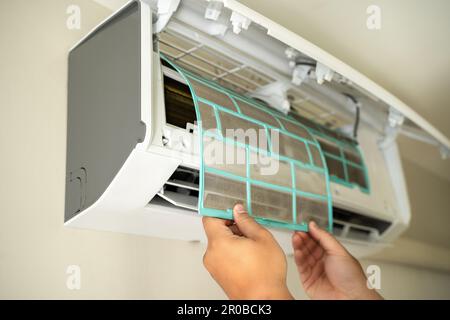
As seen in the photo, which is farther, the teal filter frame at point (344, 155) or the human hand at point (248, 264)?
the teal filter frame at point (344, 155)

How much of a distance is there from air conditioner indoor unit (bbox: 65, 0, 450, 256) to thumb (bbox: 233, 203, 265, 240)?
20 millimetres

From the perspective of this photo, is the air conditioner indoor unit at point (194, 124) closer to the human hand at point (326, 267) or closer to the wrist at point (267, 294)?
the human hand at point (326, 267)

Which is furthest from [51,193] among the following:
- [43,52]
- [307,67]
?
[307,67]

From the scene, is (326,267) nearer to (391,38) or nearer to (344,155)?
(344,155)

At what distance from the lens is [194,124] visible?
88cm

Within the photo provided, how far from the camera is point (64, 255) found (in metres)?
0.98

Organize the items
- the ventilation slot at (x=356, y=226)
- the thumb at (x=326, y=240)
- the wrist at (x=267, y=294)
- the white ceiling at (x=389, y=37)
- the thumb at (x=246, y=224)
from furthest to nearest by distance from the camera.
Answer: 1. the ventilation slot at (x=356, y=226)
2. the white ceiling at (x=389, y=37)
3. the thumb at (x=326, y=240)
4. the thumb at (x=246, y=224)
5. the wrist at (x=267, y=294)

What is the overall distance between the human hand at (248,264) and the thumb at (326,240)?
29cm

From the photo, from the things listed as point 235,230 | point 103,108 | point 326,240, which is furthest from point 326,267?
point 103,108

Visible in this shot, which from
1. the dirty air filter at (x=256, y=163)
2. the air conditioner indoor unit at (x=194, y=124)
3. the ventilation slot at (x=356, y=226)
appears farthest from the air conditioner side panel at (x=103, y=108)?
the ventilation slot at (x=356, y=226)

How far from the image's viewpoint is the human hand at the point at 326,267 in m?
0.97

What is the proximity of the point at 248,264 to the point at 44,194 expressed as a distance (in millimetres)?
510

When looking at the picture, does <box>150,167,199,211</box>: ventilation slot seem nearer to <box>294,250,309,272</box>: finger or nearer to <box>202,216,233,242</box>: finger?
<box>202,216,233,242</box>: finger

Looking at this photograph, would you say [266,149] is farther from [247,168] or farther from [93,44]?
[93,44]
